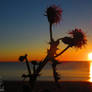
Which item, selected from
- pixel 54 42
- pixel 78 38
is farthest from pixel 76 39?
pixel 54 42

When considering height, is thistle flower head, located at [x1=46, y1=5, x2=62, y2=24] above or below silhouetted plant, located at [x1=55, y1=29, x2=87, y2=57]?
above

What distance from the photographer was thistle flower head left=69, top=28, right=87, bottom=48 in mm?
6422

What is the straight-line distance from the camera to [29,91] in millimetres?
6500

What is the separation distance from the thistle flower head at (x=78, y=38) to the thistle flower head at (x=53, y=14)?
695 mm

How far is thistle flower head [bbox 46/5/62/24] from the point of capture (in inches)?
261

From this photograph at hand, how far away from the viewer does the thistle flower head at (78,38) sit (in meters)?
6.42

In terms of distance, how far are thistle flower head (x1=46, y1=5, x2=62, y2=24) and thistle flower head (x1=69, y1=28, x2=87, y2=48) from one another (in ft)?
2.28

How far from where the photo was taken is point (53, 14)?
663 centimetres

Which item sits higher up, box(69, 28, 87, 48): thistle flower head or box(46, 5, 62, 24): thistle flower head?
box(46, 5, 62, 24): thistle flower head

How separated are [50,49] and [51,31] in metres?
0.65

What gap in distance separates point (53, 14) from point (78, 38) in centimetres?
116

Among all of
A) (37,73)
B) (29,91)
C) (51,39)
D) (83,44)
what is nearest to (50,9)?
(51,39)

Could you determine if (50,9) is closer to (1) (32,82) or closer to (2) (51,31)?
(2) (51,31)

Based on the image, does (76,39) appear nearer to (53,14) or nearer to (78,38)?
(78,38)
